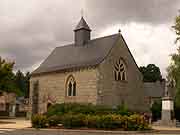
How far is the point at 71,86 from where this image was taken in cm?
4038

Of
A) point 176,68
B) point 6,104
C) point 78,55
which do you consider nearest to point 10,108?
point 6,104

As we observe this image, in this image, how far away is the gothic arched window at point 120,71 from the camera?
39.0 m

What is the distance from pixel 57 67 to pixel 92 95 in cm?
751

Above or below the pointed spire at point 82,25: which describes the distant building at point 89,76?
below

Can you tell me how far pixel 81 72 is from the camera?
38.7 m

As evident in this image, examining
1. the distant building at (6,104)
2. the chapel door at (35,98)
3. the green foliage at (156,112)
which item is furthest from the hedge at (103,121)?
the distant building at (6,104)

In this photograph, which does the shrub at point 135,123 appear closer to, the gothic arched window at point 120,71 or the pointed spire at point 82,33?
the gothic arched window at point 120,71

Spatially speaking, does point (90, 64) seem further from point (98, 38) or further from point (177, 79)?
point (177, 79)

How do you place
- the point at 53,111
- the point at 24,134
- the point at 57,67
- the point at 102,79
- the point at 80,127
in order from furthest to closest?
1. the point at 57,67
2. the point at 102,79
3. the point at 53,111
4. the point at 80,127
5. the point at 24,134

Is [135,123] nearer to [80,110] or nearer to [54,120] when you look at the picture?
[80,110]

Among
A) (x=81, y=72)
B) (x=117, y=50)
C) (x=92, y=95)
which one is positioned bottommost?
(x=92, y=95)

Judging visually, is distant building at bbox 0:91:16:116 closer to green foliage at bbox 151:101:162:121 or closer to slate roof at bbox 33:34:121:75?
slate roof at bbox 33:34:121:75

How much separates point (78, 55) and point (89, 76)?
4929 millimetres

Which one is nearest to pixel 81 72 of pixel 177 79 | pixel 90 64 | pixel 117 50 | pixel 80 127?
pixel 90 64
